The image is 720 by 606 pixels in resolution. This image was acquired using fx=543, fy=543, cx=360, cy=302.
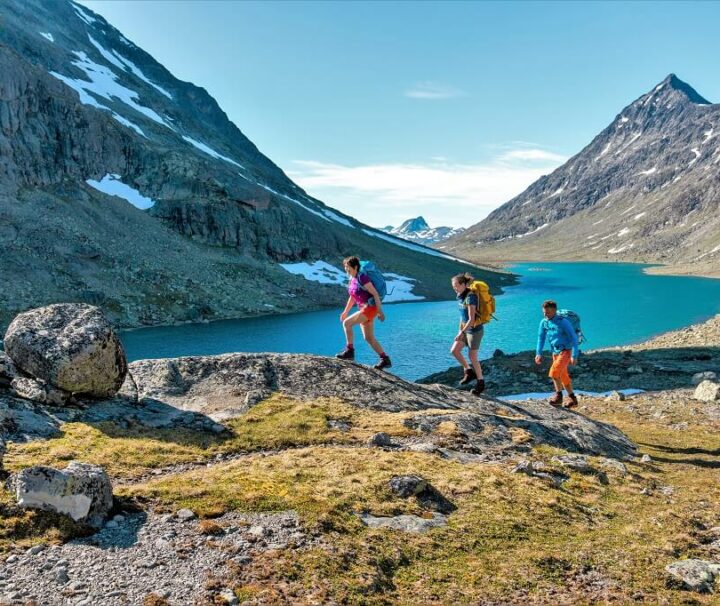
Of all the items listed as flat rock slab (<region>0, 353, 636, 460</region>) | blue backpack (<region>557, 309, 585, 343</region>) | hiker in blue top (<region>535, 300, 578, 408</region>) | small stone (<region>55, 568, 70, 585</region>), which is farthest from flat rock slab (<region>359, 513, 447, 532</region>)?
blue backpack (<region>557, 309, 585, 343</region>)

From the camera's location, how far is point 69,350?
14266 millimetres

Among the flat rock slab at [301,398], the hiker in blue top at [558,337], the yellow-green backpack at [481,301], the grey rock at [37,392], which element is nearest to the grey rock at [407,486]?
the flat rock slab at [301,398]

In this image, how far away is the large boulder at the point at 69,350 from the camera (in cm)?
1423

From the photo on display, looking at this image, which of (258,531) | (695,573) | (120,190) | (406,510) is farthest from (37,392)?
(120,190)

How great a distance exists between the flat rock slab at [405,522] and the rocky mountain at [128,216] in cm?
7512

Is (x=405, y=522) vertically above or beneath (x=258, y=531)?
beneath

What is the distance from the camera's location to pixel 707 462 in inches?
703

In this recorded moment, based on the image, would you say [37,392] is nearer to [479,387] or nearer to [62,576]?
[62,576]

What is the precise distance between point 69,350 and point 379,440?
8.52 m

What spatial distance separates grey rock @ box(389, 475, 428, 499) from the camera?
11211 millimetres

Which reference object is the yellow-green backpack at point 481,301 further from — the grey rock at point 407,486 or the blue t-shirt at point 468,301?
the grey rock at point 407,486

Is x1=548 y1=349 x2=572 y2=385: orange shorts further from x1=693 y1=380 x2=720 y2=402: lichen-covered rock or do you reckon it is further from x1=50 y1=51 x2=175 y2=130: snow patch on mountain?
x1=50 y1=51 x2=175 y2=130: snow patch on mountain

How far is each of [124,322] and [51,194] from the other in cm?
4055

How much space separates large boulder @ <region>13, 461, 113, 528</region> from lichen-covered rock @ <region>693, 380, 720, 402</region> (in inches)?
1220
